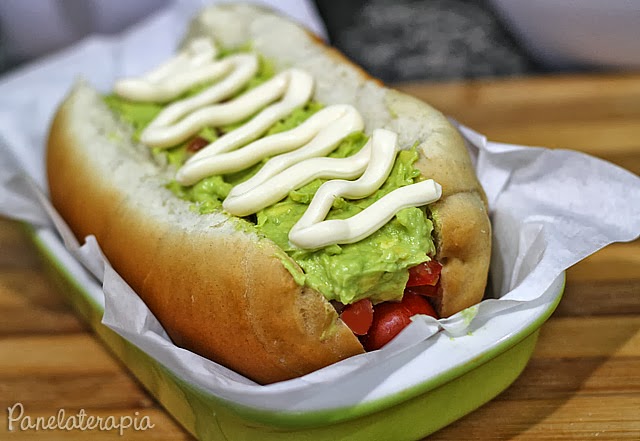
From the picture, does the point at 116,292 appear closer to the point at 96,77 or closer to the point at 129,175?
the point at 129,175

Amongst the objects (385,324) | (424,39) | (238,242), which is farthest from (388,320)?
(424,39)

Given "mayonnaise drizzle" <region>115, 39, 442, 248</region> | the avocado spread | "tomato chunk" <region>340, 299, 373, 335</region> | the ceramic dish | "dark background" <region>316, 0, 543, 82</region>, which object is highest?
"mayonnaise drizzle" <region>115, 39, 442, 248</region>

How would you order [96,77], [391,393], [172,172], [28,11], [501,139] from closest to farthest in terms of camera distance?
[391,393], [172,172], [501,139], [96,77], [28,11]

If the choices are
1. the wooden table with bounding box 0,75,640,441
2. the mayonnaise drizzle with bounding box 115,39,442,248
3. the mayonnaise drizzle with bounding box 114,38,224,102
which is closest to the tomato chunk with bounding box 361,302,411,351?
the mayonnaise drizzle with bounding box 115,39,442,248

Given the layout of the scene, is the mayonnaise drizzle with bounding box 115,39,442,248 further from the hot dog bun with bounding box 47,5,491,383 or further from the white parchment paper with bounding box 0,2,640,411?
the white parchment paper with bounding box 0,2,640,411

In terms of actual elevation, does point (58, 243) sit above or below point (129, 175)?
below

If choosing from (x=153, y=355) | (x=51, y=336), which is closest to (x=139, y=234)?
(x=153, y=355)

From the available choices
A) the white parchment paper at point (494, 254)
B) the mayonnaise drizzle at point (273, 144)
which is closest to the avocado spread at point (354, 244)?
the mayonnaise drizzle at point (273, 144)

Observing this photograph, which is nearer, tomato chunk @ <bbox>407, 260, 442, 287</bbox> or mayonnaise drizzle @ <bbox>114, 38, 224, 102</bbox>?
Result: tomato chunk @ <bbox>407, 260, 442, 287</bbox>
